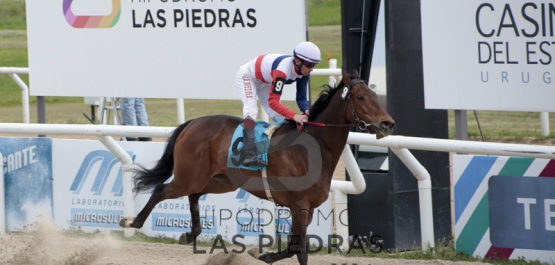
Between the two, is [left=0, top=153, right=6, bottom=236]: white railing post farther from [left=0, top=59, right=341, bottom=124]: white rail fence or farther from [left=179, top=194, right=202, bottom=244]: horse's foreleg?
[left=0, top=59, right=341, bottom=124]: white rail fence

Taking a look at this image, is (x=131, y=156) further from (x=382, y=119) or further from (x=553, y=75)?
(x=553, y=75)

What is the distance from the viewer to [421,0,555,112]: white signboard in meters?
6.47

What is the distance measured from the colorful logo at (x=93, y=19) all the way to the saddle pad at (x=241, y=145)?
255 centimetres

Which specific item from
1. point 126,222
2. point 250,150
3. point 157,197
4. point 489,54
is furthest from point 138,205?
point 489,54

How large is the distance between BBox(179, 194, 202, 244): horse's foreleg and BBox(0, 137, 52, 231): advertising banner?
2.05 meters

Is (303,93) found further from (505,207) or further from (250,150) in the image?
(505,207)

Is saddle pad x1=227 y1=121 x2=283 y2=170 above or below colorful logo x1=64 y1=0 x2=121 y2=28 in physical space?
below

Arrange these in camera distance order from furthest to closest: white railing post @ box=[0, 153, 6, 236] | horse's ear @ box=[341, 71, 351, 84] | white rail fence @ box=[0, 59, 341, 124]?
white rail fence @ box=[0, 59, 341, 124]
white railing post @ box=[0, 153, 6, 236]
horse's ear @ box=[341, 71, 351, 84]

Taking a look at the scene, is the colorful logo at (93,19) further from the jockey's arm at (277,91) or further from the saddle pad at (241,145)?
the jockey's arm at (277,91)

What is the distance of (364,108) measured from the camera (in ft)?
19.7

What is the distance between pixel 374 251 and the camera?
7.37 metres

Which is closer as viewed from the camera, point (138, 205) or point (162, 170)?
point (162, 170)

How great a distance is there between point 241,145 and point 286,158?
0.36 metres

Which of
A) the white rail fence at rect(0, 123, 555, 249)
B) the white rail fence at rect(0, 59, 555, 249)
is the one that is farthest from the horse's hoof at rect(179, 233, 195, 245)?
the white rail fence at rect(0, 123, 555, 249)
